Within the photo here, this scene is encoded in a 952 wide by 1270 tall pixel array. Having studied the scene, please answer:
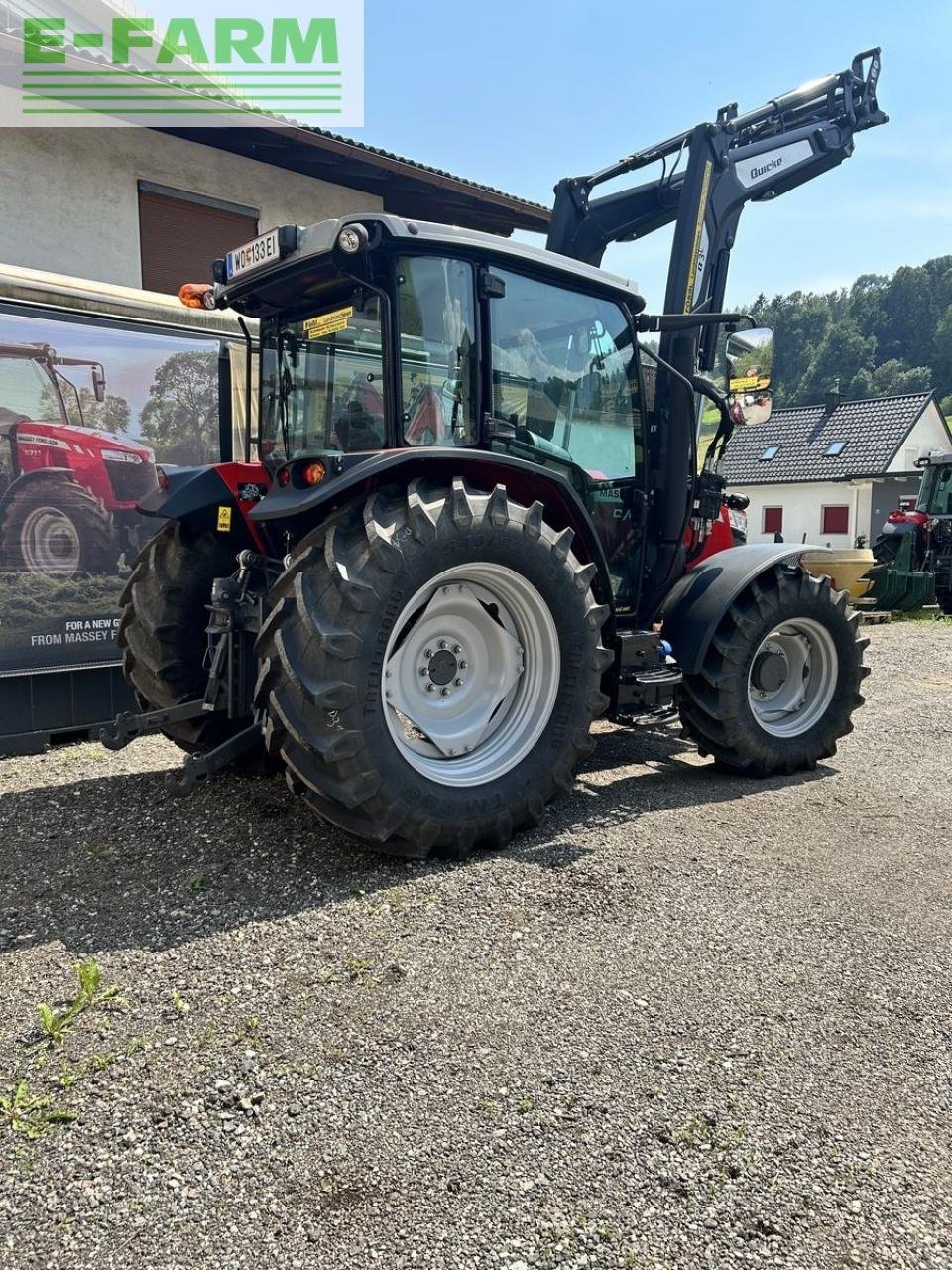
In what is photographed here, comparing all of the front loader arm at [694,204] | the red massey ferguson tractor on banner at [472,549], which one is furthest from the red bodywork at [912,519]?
the red massey ferguson tractor on banner at [472,549]

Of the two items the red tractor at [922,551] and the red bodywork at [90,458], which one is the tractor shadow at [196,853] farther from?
the red tractor at [922,551]

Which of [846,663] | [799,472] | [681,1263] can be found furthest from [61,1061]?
[799,472]

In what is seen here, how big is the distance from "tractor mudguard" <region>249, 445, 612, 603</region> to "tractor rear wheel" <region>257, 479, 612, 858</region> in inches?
4.1

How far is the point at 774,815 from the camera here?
4047 millimetres

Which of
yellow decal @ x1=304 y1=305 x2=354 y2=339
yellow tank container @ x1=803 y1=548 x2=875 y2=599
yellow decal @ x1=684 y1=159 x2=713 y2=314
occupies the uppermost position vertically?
yellow decal @ x1=684 y1=159 x2=713 y2=314

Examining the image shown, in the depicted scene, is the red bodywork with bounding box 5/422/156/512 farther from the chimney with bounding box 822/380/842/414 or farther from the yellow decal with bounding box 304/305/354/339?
the chimney with bounding box 822/380/842/414

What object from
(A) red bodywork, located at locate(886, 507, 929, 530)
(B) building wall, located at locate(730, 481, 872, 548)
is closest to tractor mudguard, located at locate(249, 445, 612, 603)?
(A) red bodywork, located at locate(886, 507, 929, 530)

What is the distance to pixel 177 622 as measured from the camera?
13.6 ft

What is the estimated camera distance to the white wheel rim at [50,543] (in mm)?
5332

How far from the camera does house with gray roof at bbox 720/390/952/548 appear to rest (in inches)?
1089

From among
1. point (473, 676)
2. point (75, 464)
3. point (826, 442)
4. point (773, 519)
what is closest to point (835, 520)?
point (773, 519)

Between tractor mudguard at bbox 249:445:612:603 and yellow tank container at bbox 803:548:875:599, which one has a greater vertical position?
tractor mudguard at bbox 249:445:612:603

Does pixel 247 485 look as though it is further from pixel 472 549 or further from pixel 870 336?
pixel 870 336

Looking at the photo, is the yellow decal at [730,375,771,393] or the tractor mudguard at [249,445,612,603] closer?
the tractor mudguard at [249,445,612,603]
